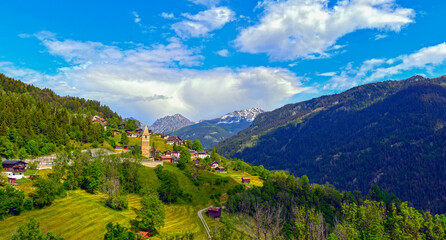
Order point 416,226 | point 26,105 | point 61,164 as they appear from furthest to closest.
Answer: point 26,105 < point 61,164 < point 416,226

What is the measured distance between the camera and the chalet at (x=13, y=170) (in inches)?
3209

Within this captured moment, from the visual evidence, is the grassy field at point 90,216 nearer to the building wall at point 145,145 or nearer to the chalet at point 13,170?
the chalet at point 13,170

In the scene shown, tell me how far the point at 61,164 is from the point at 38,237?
185ft

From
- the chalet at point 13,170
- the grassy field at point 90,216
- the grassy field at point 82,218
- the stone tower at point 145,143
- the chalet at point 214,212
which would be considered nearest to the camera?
the grassy field at point 82,218

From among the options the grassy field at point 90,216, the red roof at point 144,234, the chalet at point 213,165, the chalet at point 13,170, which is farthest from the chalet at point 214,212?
the chalet at point 213,165

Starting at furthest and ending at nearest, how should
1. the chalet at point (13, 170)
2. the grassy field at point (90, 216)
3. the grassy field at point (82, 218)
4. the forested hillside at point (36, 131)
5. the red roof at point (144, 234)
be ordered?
1. the forested hillside at point (36, 131)
2. the chalet at point (13, 170)
3. the red roof at point (144, 234)
4. the grassy field at point (90, 216)
5. the grassy field at point (82, 218)

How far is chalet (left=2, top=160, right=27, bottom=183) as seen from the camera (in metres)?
81.5

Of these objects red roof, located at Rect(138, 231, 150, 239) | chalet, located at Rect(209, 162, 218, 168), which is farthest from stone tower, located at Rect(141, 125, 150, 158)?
red roof, located at Rect(138, 231, 150, 239)

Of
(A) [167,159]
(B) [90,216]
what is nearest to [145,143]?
(A) [167,159]

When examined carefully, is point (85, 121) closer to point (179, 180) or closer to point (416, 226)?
point (179, 180)

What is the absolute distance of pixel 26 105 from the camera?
435ft

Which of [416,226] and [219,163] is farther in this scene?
[219,163]

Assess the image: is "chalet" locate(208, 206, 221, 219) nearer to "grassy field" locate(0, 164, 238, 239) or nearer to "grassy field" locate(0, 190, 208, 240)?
"grassy field" locate(0, 164, 238, 239)

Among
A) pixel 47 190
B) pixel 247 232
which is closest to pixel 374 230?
pixel 247 232
